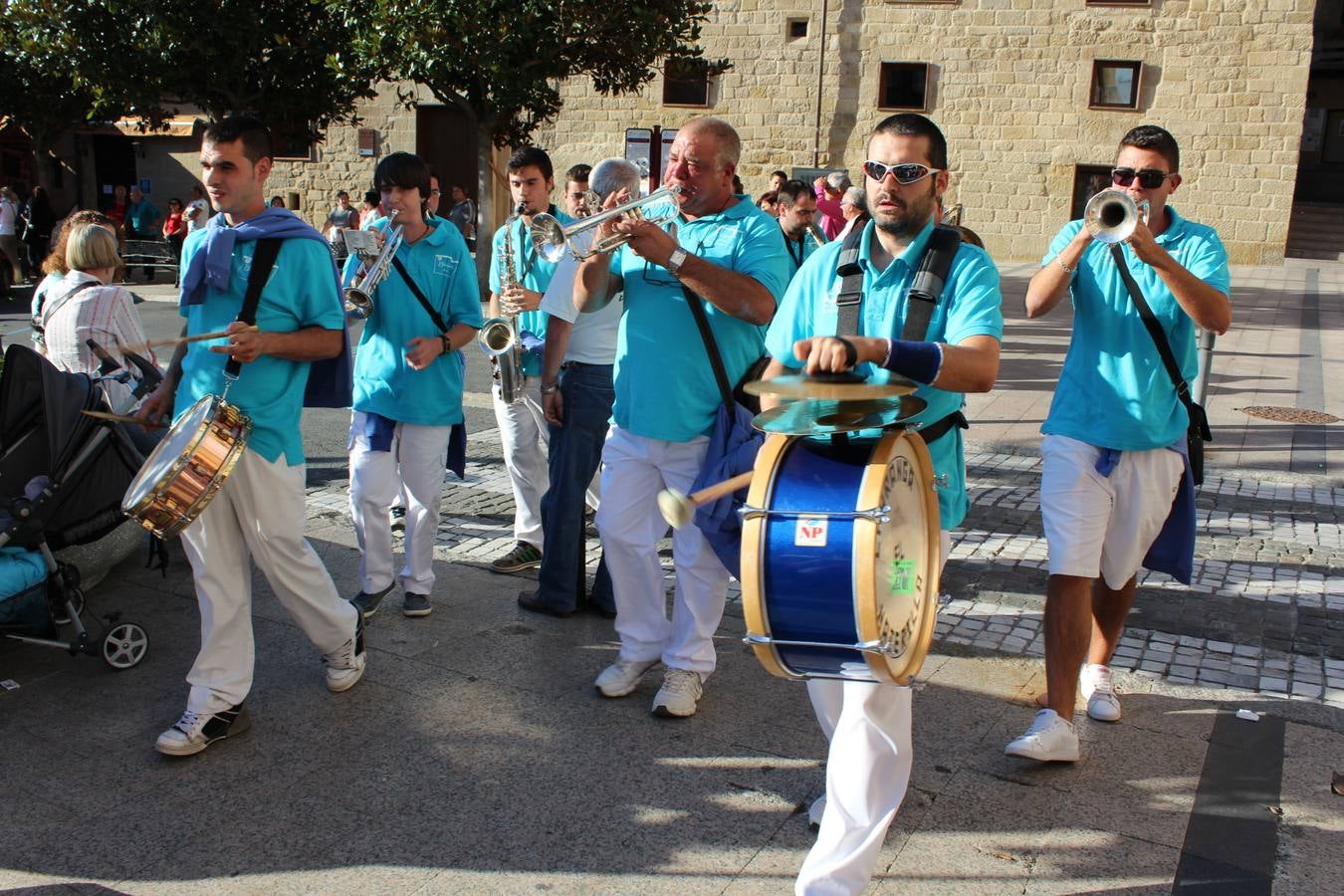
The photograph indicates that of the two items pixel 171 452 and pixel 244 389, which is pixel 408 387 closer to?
pixel 244 389

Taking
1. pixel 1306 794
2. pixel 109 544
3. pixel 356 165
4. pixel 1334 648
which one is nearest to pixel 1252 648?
pixel 1334 648

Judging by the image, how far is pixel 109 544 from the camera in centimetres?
495

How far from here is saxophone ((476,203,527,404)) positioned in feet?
16.8

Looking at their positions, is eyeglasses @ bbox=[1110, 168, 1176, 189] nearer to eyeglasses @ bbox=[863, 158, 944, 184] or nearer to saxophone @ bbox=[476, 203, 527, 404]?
eyeglasses @ bbox=[863, 158, 944, 184]

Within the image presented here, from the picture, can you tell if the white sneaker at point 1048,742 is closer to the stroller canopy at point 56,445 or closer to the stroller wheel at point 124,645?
the stroller wheel at point 124,645

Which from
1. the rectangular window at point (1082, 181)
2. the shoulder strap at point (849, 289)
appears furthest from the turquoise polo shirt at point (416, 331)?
the rectangular window at point (1082, 181)

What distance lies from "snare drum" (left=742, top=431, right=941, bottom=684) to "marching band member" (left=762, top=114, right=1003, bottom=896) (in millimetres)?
A: 130

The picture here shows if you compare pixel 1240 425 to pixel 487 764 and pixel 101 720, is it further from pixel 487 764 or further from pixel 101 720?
pixel 101 720

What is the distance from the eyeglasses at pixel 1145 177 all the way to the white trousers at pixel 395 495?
2.76 meters

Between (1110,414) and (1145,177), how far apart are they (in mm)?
771

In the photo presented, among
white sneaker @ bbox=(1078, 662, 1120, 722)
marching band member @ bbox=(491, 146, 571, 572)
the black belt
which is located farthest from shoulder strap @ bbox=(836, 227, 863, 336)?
marching band member @ bbox=(491, 146, 571, 572)

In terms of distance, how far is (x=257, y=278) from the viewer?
3760 millimetres

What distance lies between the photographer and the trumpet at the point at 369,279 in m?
4.76

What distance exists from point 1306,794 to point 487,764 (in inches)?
98.0
